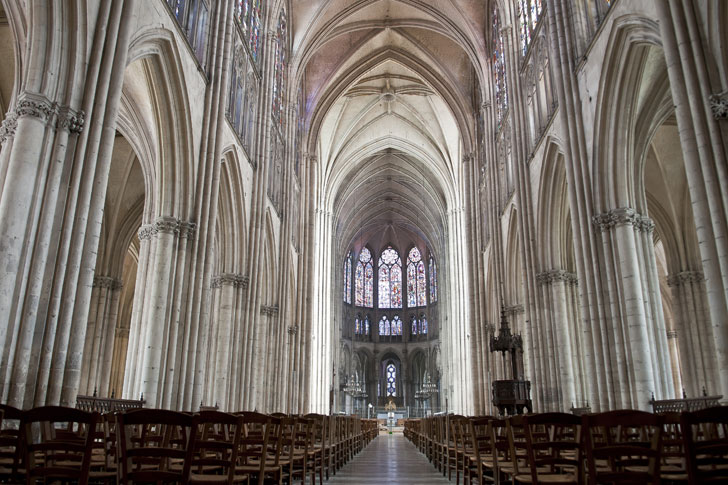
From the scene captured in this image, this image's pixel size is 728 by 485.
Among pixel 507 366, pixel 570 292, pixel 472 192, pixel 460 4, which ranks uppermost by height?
pixel 460 4

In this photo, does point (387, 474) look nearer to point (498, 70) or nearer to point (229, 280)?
point (229, 280)

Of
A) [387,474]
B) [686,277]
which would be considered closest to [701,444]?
[387,474]

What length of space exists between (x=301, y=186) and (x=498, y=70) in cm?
1128

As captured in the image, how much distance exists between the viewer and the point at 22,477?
13.1 feet

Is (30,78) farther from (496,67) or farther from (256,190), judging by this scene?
(496,67)

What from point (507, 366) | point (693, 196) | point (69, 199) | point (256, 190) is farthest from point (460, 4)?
point (69, 199)

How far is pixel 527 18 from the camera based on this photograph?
18000 millimetres

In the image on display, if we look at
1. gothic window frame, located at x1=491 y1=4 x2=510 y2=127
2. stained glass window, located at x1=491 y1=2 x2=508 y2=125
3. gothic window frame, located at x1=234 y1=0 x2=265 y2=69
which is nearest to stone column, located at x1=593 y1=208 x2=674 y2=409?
gothic window frame, located at x1=491 y1=4 x2=510 y2=127

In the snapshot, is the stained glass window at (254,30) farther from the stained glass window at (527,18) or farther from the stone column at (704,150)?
the stone column at (704,150)

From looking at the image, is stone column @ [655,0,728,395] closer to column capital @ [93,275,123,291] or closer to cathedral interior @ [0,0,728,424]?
cathedral interior @ [0,0,728,424]

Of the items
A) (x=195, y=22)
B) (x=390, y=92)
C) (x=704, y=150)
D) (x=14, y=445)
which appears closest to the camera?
(x=14, y=445)

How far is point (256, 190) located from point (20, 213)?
1079 cm

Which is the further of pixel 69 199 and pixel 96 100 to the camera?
pixel 96 100

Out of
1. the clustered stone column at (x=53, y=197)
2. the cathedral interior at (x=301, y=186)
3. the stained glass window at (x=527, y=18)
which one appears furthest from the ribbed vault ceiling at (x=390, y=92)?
the clustered stone column at (x=53, y=197)
